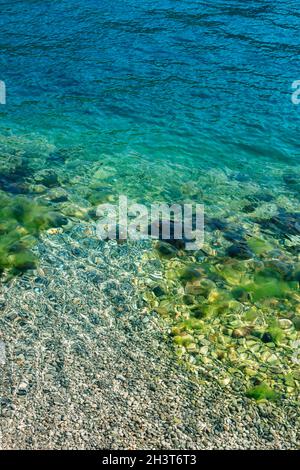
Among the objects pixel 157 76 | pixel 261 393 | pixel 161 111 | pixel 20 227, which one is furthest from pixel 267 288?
pixel 157 76

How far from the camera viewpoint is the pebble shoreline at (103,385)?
8.99 metres

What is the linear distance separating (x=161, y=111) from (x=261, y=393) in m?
14.4

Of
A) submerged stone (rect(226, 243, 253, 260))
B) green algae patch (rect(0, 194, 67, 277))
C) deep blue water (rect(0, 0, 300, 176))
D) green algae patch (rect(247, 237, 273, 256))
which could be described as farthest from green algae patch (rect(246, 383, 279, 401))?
deep blue water (rect(0, 0, 300, 176))

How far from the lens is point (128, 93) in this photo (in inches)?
907

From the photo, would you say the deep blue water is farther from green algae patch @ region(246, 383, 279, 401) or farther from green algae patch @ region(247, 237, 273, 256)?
green algae patch @ region(246, 383, 279, 401)

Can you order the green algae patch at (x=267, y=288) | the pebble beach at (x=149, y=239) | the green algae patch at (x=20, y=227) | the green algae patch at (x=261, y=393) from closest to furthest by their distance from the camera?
the pebble beach at (x=149, y=239)
the green algae patch at (x=261, y=393)
the green algae patch at (x=267, y=288)
the green algae patch at (x=20, y=227)

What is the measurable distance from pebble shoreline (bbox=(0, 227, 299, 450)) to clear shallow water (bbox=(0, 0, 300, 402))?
7.40ft

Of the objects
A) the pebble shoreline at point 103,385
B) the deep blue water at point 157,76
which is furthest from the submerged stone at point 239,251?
the deep blue water at point 157,76

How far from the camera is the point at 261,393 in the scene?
10.0 meters

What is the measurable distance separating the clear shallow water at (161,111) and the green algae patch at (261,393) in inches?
67.6

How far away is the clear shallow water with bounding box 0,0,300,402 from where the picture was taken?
54.5 ft

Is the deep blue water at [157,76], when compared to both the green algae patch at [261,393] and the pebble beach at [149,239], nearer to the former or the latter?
the pebble beach at [149,239]
